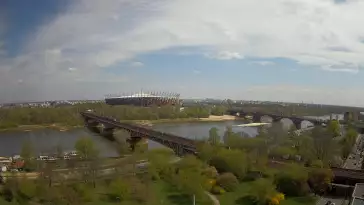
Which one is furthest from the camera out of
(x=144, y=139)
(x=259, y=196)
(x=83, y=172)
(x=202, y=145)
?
(x=144, y=139)

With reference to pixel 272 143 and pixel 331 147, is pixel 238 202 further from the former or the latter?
pixel 272 143

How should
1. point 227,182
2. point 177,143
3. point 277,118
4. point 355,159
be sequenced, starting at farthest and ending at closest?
1. point 277,118
2. point 177,143
3. point 355,159
4. point 227,182

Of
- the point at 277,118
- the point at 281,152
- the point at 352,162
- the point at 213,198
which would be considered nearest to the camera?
the point at 213,198

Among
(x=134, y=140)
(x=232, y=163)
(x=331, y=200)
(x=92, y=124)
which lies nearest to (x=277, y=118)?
(x=92, y=124)

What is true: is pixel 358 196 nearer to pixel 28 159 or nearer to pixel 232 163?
pixel 232 163

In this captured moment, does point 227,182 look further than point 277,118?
No

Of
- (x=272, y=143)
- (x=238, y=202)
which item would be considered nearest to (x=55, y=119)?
(x=272, y=143)
